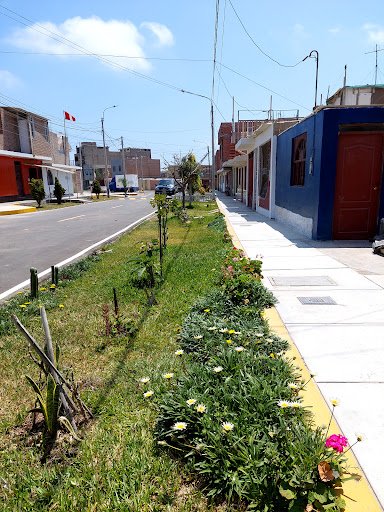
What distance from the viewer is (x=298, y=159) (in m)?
11.2

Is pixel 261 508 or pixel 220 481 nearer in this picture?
pixel 261 508

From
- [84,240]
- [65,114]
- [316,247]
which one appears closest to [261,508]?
[316,247]

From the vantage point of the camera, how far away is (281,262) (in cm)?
719

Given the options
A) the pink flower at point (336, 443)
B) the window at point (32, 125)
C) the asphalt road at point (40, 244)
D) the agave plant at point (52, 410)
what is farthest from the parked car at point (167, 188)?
the pink flower at point (336, 443)

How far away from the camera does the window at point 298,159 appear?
1063cm

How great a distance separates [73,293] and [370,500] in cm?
463

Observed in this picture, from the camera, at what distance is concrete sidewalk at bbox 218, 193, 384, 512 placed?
2.43 meters

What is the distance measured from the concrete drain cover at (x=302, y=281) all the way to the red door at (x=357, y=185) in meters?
3.69

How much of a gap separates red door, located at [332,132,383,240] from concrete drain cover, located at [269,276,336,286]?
3.69 m

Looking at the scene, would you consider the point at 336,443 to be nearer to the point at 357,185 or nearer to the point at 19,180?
the point at 357,185

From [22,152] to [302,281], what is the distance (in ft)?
107

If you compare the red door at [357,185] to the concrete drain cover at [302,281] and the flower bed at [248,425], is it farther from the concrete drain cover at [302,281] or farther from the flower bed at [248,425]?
the flower bed at [248,425]

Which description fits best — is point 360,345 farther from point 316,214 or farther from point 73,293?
point 316,214

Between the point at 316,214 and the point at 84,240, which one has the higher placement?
the point at 316,214
